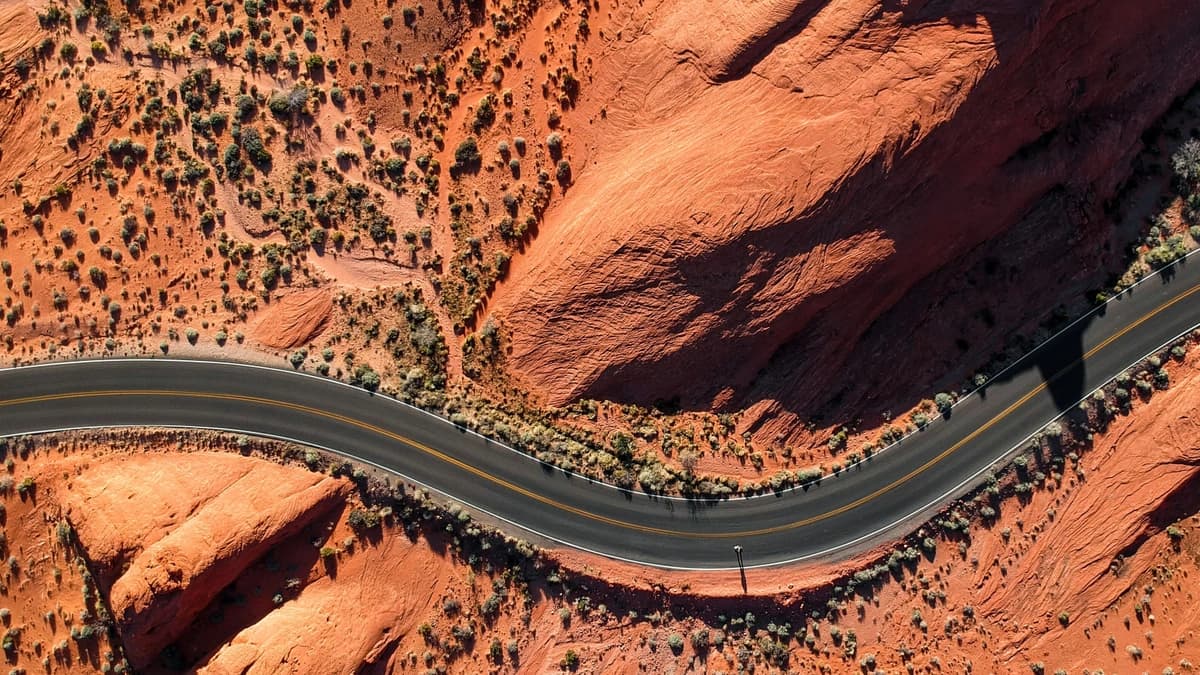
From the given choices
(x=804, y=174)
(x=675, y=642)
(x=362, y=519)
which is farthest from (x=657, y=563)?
(x=804, y=174)

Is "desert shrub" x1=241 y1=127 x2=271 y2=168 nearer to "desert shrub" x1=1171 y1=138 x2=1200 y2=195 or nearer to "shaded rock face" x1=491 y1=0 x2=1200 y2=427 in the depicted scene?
"shaded rock face" x1=491 y1=0 x2=1200 y2=427

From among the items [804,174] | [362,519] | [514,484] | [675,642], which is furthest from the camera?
[675,642]

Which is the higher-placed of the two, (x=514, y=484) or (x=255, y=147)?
(x=255, y=147)

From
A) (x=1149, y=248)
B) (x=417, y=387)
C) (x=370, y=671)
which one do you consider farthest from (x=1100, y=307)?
(x=370, y=671)

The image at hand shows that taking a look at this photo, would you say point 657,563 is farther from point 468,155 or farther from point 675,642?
point 468,155

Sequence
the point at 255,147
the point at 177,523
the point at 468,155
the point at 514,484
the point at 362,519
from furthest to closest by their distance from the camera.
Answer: the point at 468,155, the point at 255,147, the point at 514,484, the point at 362,519, the point at 177,523

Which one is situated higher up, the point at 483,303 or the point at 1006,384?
the point at 483,303

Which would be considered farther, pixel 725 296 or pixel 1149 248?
pixel 1149 248

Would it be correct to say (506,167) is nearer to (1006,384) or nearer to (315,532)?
(315,532)
